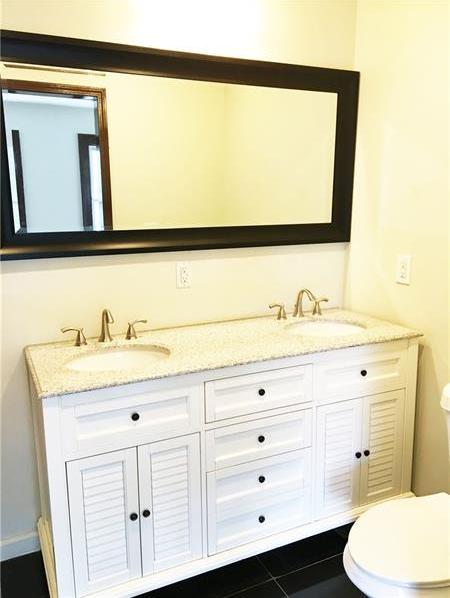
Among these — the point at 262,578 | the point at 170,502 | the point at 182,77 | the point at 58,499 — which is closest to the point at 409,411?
the point at 262,578

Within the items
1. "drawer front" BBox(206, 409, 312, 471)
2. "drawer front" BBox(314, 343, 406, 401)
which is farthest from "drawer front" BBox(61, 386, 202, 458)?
"drawer front" BBox(314, 343, 406, 401)

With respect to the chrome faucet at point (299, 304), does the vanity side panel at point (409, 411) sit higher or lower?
lower

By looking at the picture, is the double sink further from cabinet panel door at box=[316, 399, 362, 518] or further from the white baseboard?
the white baseboard

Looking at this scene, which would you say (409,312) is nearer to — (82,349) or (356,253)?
(356,253)

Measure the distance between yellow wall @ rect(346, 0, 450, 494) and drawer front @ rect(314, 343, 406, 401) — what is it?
6.0 inches

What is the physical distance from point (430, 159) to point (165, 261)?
3.78 feet

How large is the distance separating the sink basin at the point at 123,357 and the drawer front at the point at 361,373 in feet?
2.02

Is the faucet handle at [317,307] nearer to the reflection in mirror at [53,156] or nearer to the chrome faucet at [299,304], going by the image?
the chrome faucet at [299,304]

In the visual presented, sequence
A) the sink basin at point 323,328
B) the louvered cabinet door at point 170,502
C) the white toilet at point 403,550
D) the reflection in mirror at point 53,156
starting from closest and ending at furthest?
the white toilet at point 403,550 → the louvered cabinet door at point 170,502 → the reflection in mirror at point 53,156 → the sink basin at point 323,328

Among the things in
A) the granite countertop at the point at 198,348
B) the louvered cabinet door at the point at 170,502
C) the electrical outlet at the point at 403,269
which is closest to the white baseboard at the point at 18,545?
the louvered cabinet door at the point at 170,502

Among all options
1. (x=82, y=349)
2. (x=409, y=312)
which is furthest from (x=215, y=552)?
(x=409, y=312)

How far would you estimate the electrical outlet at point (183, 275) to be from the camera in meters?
2.14

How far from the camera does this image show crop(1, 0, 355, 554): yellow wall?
1863 millimetres

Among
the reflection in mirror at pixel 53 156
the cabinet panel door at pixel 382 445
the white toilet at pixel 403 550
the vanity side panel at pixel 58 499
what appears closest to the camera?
the white toilet at pixel 403 550
